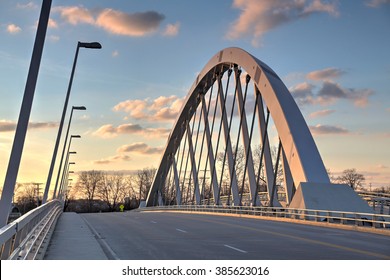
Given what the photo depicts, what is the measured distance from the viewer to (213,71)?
5125 centimetres

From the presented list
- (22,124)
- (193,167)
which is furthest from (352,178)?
(22,124)

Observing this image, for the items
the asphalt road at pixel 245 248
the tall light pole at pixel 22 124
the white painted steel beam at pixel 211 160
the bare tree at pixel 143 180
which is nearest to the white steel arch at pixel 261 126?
the white painted steel beam at pixel 211 160

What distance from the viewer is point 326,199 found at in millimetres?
28672

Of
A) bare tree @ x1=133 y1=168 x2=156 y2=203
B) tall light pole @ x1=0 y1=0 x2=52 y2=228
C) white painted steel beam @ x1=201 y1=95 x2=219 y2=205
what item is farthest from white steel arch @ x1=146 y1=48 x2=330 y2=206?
bare tree @ x1=133 y1=168 x2=156 y2=203

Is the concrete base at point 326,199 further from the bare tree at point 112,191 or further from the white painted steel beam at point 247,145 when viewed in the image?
the bare tree at point 112,191

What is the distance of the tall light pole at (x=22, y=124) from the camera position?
33.5 feet

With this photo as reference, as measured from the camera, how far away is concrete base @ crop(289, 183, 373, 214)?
1121 inches

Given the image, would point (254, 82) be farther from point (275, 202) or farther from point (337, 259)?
point (337, 259)

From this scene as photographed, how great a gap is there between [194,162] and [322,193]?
30.7 m

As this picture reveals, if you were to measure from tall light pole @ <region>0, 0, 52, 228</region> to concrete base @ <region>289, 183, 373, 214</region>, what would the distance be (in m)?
19.3

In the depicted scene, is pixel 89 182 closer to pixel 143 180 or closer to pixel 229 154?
pixel 143 180

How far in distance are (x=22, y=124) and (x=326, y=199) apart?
21.0m

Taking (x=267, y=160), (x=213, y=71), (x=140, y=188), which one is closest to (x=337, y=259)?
(x=267, y=160)
